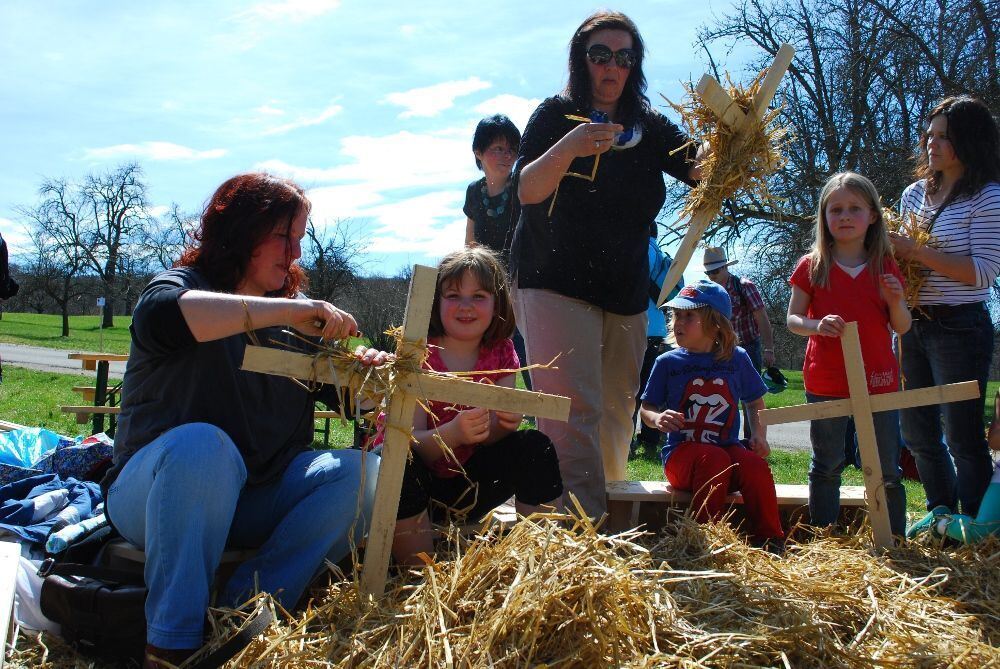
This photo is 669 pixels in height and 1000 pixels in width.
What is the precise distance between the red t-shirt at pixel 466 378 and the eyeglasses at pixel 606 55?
1357 mm

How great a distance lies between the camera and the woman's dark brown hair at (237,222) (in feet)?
8.87

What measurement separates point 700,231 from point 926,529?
1795 millimetres

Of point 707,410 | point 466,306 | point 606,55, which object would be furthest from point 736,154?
Answer: point 466,306

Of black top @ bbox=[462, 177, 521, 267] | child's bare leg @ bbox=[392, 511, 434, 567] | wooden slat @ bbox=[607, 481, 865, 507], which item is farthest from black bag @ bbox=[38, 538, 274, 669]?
black top @ bbox=[462, 177, 521, 267]

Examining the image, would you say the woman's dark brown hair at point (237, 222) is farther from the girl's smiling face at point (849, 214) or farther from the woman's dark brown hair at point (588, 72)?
the girl's smiling face at point (849, 214)

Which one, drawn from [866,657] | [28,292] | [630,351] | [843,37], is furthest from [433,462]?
[28,292]

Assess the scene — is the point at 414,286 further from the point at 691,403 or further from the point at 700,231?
the point at 691,403

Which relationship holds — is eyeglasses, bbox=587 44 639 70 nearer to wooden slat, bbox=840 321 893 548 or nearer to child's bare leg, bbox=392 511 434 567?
wooden slat, bbox=840 321 893 548

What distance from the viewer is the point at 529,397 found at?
2549 mm

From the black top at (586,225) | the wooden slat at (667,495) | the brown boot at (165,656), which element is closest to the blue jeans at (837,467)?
the wooden slat at (667,495)

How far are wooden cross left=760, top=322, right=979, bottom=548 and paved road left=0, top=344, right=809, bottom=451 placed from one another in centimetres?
531

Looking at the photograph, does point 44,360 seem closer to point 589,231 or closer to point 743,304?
point 743,304

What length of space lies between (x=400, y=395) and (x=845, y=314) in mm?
2538

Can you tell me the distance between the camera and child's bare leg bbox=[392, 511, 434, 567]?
283 centimetres
